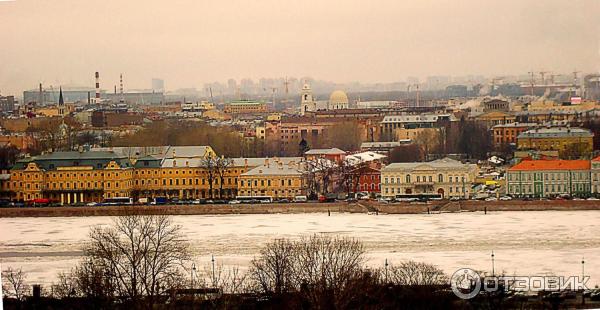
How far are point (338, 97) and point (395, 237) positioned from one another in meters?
12.2

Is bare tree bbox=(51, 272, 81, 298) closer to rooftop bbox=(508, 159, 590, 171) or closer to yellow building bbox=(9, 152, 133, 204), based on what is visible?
rooftop bbox=(508, 159, 590, 171)

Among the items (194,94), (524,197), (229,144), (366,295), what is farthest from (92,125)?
(366,295)

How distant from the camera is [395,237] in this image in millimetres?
10250

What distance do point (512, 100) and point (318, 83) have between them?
2.75 meters

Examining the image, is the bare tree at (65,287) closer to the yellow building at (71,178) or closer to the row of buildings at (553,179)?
the row of buildings at (553,179)

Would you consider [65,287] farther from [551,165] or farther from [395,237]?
[551,165]

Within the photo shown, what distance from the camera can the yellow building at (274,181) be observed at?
47.7 ft

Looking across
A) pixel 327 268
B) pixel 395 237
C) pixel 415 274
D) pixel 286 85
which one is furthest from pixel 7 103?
pixel 327 268

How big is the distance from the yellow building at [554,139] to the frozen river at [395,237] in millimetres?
3785

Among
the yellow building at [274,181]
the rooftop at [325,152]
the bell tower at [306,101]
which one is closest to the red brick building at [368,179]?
the yellow building at [274,181]

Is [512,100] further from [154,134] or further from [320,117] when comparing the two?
[154,134]

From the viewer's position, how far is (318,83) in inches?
820

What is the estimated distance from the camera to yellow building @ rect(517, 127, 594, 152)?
16000 mm

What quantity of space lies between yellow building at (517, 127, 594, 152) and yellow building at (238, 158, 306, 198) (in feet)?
8.61
